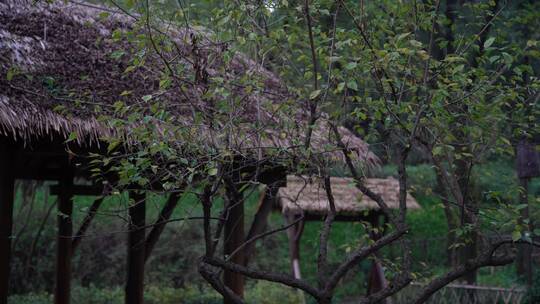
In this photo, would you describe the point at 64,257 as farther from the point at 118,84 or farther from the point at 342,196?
the point at 342,196

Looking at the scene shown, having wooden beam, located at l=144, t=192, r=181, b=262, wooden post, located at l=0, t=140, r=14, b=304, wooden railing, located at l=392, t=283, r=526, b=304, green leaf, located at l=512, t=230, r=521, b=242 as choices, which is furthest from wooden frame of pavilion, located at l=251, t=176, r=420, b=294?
green leaf, located at l=512, t=230, r=521, b=242

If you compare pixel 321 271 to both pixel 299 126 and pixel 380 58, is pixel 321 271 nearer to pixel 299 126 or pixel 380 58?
pixel 299 126

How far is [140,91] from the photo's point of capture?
5.00m

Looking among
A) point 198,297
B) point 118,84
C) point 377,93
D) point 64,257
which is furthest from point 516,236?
point 198,297

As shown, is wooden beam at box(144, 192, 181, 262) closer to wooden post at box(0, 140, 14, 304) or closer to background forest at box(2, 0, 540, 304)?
background forest at box(2, 0, 540, 304)

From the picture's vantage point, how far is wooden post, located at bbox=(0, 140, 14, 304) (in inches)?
183

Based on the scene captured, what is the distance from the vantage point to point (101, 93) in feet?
14.9

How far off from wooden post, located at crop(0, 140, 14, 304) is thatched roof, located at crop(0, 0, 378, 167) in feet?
0.52

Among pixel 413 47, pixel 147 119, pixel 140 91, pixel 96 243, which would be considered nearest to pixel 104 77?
pixel 140 91

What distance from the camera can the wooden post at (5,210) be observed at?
15.2 ft

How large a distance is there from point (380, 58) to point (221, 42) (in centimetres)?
79

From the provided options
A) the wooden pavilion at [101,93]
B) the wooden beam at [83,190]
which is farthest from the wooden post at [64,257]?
the wooden pavilion at [101,93]

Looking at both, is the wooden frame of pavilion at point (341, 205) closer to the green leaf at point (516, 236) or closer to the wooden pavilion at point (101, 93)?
the wooden pavilion at point (101, 93)

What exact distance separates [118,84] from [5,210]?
1177 millimetres
